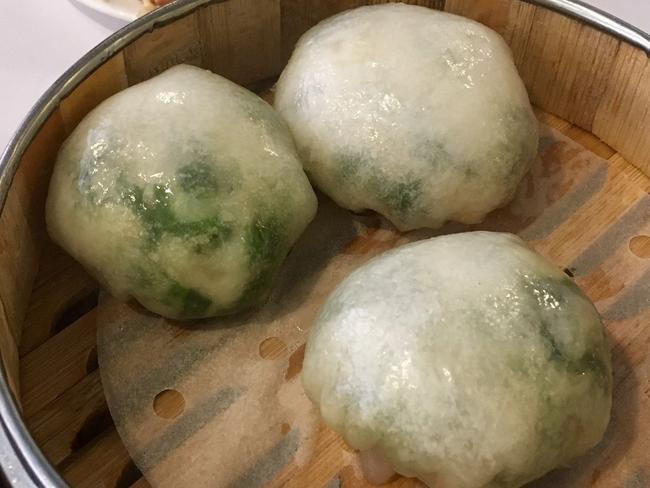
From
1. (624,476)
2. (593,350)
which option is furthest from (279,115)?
(624,476)

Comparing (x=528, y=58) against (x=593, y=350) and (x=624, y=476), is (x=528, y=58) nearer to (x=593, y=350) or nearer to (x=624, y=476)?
(x=593, y=350)

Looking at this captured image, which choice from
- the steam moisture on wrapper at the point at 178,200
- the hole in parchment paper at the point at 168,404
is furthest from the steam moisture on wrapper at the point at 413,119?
the hole in parchment paper at the point at 168,404

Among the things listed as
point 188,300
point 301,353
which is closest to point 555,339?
point 301,353

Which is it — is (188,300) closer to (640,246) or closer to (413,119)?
(413,119)

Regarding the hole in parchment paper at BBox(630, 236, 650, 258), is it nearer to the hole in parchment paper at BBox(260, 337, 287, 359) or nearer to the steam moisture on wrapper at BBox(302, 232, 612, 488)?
the steam moisture on wrapper at BBox(302, 232, 612, 488)

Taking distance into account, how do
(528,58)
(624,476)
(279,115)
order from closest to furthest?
1. (624,476)
2. (279,115)
3. (528,58)

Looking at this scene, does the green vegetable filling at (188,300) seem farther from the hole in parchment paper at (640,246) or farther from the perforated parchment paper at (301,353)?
the hole in parchment paper at (640,246)

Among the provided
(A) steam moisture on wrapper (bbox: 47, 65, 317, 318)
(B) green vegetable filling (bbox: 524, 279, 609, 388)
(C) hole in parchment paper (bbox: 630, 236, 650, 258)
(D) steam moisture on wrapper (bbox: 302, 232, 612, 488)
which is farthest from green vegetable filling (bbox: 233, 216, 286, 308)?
(C) hole in parchment paper (bbox: 630, 236, 650, 258)
